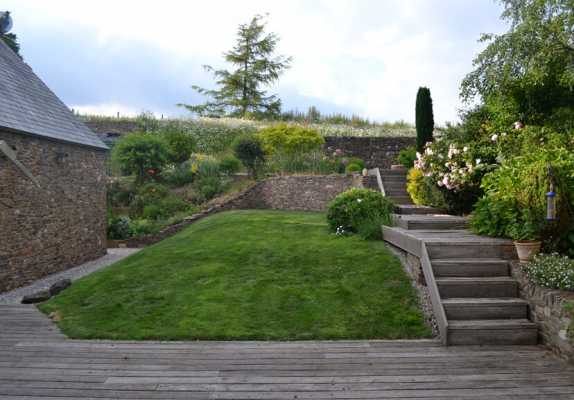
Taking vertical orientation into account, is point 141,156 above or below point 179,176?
above

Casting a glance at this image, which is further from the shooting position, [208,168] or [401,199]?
[208,168]

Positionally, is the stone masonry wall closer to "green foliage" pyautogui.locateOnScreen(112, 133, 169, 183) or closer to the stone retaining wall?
the stone retaining wall

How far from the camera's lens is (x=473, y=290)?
556 cm

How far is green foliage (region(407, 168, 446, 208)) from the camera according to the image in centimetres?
1048

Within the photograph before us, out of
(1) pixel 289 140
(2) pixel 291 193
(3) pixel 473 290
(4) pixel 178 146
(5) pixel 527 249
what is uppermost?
(1) pixel 289 140

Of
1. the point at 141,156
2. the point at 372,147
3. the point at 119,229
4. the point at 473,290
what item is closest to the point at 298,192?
the point at 372,147

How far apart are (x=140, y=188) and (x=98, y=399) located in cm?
1453

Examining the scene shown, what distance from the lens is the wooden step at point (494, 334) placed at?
4.99 m

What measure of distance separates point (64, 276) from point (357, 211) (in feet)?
21.4

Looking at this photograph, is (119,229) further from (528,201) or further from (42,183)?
(528,201)

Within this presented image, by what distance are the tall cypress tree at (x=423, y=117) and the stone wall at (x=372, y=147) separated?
177 inches

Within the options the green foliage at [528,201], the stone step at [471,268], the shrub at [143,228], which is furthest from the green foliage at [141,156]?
the stone step at [471,268]

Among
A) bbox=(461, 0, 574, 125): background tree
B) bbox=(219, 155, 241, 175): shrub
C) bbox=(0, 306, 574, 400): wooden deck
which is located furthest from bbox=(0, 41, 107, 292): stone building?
bbox=(461, 0, 574, 125): background tree

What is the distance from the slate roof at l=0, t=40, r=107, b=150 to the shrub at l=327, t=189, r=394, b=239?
20.9ft
